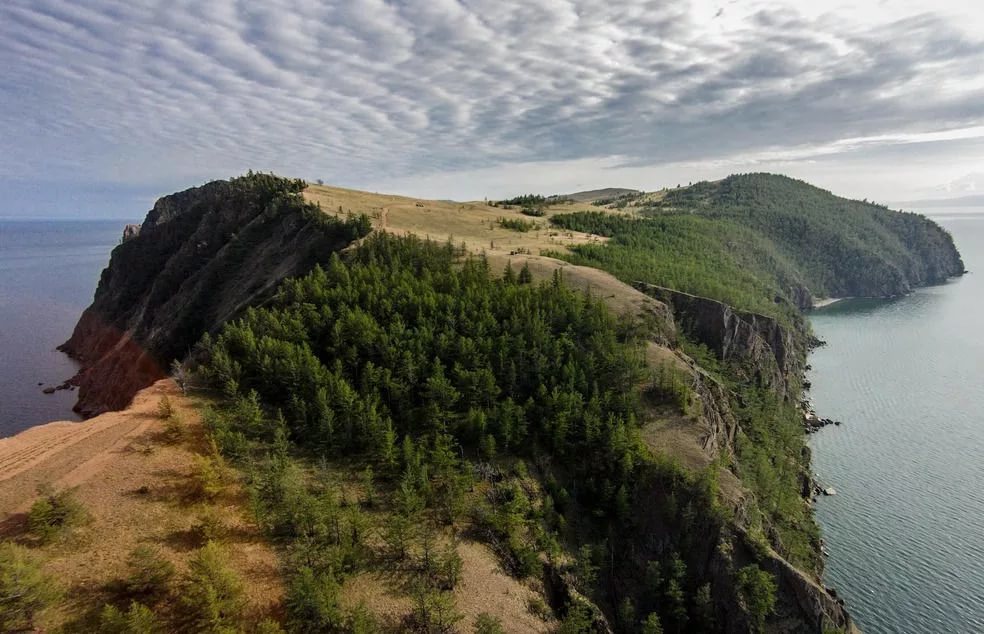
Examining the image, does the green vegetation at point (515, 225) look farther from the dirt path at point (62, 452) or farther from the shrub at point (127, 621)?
the shrub at point (127, 621)

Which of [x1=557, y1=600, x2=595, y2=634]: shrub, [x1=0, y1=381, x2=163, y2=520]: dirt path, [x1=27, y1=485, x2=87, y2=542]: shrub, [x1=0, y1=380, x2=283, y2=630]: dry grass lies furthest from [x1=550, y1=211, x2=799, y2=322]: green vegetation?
[x1=27, y1=485, x2=87, y2=542]: shrub

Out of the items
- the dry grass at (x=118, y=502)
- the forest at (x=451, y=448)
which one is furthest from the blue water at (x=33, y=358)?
the forest at (x=451, y=448)

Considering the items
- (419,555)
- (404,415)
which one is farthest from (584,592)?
(404,415)

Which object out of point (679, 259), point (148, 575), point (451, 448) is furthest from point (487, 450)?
point (679, 259)

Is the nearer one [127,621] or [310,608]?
[127,621]

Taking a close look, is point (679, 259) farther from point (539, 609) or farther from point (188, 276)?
point (539, 609)
